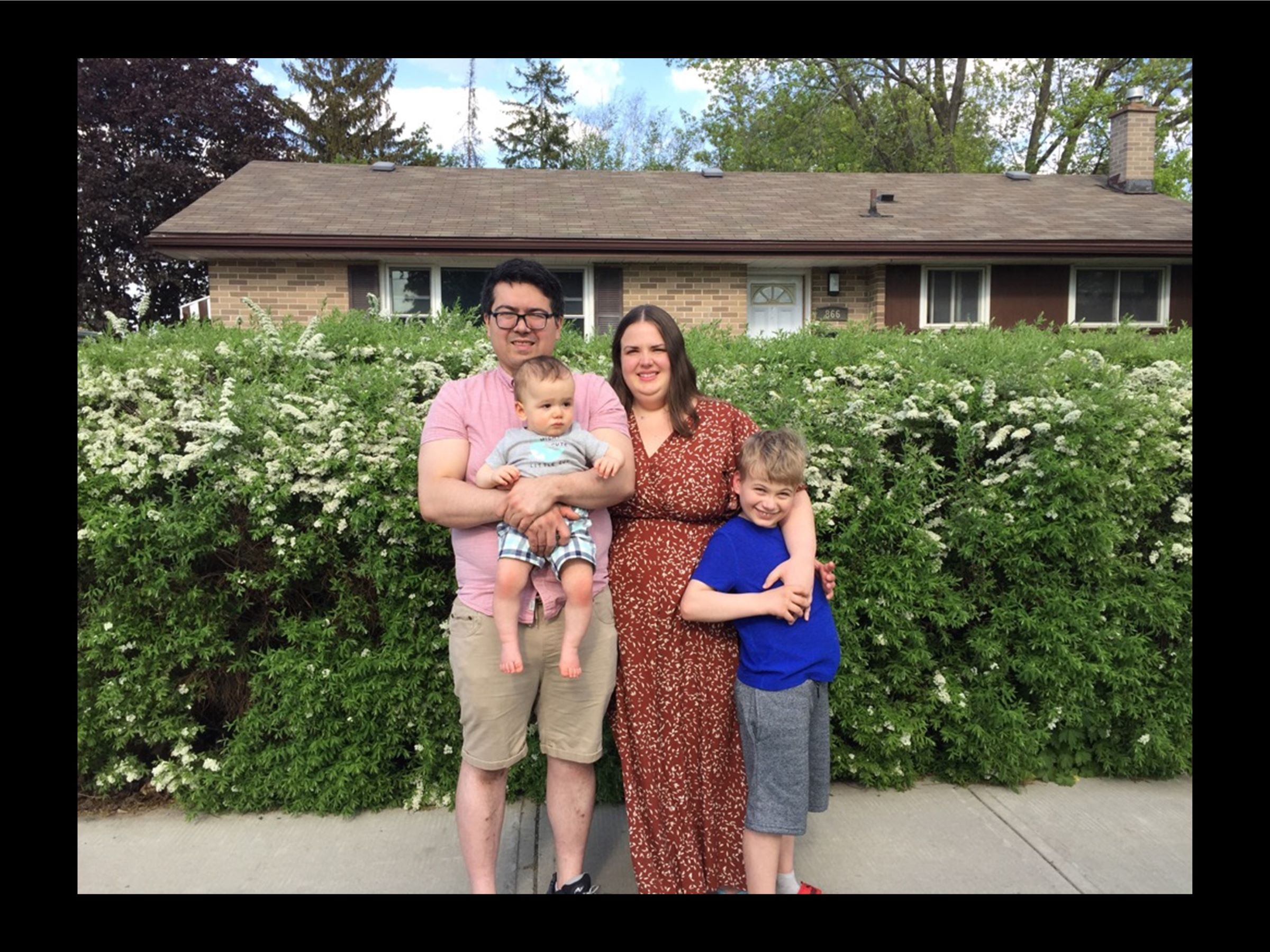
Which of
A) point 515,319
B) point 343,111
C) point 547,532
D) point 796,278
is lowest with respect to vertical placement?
point 547,532

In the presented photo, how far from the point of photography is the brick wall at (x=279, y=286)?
11.8m

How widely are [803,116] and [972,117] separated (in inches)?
202

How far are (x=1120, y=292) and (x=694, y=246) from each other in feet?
23.8

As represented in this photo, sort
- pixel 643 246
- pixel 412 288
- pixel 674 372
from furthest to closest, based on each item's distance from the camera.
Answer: pixel 412 288
pixel 643 246
pixel 674 372

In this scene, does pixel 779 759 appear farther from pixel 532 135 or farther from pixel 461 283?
pixel 532 135

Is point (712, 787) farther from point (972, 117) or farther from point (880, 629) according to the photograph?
point (972, 117)

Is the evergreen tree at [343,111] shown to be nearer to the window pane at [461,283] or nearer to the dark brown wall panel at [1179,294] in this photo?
the window pane at [461,283]

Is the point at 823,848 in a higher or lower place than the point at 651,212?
lower

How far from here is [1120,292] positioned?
45.2ft

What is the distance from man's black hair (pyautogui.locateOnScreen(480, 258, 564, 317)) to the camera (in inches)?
93.8

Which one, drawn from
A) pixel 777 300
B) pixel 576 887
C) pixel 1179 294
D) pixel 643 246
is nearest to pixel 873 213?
pixel 777 300

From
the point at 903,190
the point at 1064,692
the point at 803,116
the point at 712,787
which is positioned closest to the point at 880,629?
the point at 1064,692

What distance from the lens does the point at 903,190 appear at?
15398 millimetres

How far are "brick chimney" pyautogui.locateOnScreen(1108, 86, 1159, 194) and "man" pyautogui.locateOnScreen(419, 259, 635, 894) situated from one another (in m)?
16.9
